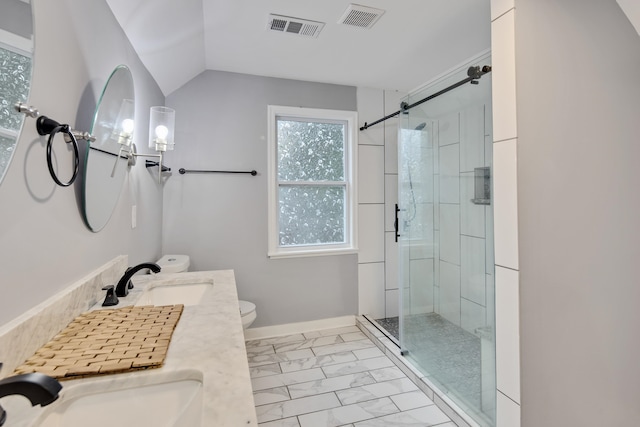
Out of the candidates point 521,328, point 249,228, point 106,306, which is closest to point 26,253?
point 106,306

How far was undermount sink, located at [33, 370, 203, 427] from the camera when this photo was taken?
0.69 metres

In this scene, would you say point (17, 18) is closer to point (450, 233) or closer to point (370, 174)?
point (450, 233)

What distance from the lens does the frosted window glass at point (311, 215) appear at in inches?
116

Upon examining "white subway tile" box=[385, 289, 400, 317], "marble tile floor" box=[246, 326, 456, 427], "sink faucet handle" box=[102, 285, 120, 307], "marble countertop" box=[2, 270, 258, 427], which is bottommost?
"marble tile floor" box=[246, 326, 456, 427]

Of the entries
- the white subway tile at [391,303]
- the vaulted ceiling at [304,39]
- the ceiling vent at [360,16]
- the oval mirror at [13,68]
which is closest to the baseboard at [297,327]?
the white subway tile at [391,303]

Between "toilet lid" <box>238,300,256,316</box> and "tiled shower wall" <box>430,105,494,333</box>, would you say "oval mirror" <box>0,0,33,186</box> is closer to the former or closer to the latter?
"toilet lid" <box>238,300,256,316</box>

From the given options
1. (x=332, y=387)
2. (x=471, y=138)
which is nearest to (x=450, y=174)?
(x=471, y=138)

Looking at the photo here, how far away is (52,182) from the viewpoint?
1007mm

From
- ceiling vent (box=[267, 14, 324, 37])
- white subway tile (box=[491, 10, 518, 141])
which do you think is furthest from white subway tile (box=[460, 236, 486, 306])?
ceiling vent (box=[267, 14, 324, 37])

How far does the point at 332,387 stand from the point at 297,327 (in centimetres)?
86

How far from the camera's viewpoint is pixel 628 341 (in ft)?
4.56

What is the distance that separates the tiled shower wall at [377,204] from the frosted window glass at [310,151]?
0.73 feet

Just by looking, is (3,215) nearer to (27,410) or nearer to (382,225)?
(27,410)

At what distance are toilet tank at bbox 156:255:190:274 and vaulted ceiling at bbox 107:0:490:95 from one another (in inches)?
50.7
